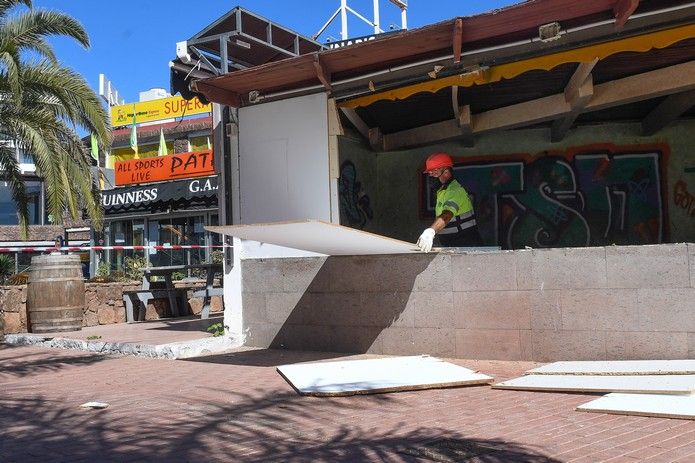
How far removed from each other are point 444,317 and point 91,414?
3.56 metres

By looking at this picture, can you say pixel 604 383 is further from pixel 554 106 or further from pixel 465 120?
pixel 465 120

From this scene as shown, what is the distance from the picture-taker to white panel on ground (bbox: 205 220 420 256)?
5.81 meters

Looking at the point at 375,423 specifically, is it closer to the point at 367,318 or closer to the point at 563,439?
the point at 563,439

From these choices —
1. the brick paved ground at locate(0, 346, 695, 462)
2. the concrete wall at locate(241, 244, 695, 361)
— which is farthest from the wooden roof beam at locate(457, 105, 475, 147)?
the brick paved ground at locate(0, 346, 695, 462)

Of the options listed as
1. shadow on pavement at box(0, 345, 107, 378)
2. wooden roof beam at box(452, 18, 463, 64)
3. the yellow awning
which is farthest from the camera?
shadow on pavement at box(0, 345, 107, 378)

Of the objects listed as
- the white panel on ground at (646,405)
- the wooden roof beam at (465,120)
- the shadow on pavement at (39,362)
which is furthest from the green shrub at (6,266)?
the white panel on ground at (646,405)

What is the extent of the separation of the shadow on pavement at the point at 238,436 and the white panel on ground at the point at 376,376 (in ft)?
0.72

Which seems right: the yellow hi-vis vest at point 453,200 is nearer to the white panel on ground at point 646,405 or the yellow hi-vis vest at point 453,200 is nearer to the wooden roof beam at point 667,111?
the wooden roof beam at point 667,111

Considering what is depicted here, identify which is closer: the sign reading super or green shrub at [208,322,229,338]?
green shrub at [208,322,229,338]

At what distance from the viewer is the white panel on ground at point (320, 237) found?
5.81 m

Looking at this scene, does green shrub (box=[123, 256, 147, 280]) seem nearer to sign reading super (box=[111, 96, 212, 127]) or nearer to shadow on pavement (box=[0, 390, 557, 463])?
shadow on pavement (box=[0, 390, 557, 463])

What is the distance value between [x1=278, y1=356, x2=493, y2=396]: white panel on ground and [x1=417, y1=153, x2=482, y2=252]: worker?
1.22 meters

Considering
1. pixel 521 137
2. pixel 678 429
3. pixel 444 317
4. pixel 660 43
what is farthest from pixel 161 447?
pixel 521 137

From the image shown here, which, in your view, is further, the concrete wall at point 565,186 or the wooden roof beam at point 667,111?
the concrete wall at point 565,186
